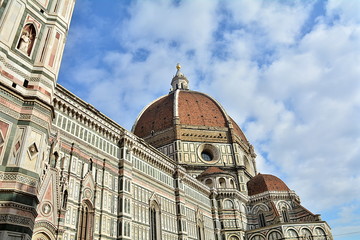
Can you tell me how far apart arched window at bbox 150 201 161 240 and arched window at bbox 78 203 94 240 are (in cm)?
911

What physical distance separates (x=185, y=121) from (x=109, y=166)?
114 feet

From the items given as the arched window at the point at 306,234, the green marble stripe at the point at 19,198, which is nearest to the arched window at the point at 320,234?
the arched window at the point at 306,234

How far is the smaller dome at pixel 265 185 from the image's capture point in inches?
2068

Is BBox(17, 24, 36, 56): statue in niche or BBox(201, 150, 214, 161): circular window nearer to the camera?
BBox(17, 24, 36, 56): statue in niche

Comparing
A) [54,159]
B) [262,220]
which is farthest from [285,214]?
[54,159]

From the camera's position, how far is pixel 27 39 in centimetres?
1198

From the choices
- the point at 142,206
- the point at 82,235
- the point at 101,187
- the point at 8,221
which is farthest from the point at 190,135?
the point at 8,221

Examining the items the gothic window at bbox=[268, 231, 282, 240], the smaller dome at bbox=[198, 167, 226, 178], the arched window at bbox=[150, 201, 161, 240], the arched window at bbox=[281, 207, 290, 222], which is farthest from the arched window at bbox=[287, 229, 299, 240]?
the arched window at bbox=[150, 201, 161, 240]

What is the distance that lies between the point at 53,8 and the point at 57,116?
11.8 metres

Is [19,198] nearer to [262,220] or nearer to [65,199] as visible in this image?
[65,199]

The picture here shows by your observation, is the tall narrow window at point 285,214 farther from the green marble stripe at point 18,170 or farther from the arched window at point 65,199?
the green marble stripe at point 18,170

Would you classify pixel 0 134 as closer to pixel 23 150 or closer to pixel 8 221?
pixel 23 150

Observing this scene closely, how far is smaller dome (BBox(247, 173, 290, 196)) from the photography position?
52531 mm

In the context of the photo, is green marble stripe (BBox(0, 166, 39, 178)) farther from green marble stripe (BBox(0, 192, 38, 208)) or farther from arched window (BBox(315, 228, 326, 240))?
arched window (BBox(315, 228, 326, 240))
